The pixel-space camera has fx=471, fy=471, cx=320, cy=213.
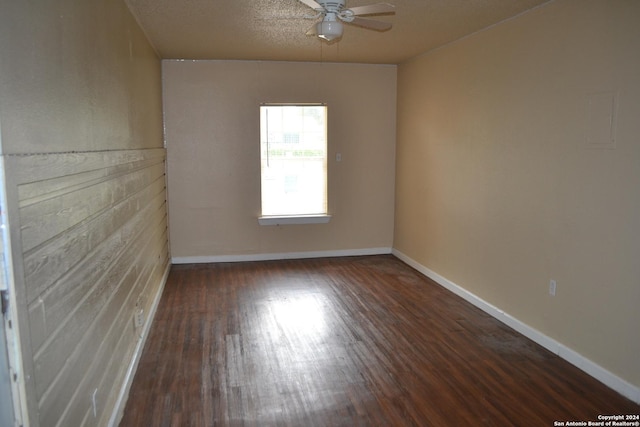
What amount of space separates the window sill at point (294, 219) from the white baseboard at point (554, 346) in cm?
177

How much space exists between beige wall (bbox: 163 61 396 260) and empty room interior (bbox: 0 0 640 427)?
0.03 m

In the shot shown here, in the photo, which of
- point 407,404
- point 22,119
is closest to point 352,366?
point 407,404

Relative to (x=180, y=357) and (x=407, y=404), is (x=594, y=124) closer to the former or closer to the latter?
(x=407, y=404)

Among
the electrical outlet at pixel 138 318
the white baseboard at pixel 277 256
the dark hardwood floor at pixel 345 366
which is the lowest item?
the dark hardwood floor at pixel 345 366

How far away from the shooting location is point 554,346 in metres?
3.47

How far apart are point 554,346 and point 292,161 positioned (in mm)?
3859

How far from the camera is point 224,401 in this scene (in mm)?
2828

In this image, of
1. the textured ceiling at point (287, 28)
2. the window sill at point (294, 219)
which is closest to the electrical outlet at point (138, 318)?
the textured ceiling at point (287, 28)

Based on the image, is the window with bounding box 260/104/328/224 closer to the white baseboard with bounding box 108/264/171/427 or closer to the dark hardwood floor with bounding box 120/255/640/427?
the dark hardwood floor with bounding box 120/255/640/427

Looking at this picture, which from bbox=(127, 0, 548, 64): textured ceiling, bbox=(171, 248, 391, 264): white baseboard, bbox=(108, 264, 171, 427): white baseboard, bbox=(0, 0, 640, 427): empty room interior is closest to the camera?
bbox=(0, 0, 640, 427): empty room interior

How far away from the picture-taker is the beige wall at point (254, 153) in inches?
232

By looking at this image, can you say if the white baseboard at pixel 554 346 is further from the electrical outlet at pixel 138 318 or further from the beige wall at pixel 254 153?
the electrical outlet at pixel 138 318

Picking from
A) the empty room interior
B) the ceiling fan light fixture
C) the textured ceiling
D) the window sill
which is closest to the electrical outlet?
the empty room interior

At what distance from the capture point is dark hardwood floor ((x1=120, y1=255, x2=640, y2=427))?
2701 millimetres
